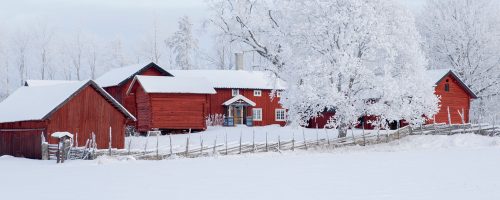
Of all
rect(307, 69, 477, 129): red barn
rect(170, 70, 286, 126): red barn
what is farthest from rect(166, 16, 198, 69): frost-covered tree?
rect(307, 69, 477, 129): red barn

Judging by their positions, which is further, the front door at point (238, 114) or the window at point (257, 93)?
the window at point (257, 93)

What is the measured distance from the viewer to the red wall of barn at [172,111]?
52.5m

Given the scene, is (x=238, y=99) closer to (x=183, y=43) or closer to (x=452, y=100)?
(x=452, y=100)

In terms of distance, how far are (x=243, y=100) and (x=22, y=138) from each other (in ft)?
82.2

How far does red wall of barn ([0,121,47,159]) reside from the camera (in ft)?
128

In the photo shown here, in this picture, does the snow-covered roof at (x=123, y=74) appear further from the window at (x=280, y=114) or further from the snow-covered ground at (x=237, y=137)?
the window at (x=280, y=114)

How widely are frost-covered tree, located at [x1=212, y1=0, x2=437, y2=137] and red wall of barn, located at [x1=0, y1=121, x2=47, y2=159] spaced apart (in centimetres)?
1579

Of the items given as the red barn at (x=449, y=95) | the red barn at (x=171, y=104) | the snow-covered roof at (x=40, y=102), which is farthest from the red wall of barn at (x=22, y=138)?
the red barn at (x=449, y=95)

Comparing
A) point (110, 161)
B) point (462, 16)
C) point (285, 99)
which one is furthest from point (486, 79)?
point (110, 161)

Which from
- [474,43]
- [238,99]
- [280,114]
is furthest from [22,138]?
[474,43]

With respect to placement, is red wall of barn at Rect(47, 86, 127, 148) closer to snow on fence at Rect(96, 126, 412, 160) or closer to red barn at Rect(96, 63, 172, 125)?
snow on fence at Rect(96, 126, 412, 160)

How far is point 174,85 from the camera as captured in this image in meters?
53.9

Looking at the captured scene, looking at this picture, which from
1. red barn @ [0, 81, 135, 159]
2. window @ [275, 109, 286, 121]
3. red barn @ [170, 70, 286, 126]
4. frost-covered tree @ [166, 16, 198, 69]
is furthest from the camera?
frost-covered tree @ [166, 16, 198, 69]

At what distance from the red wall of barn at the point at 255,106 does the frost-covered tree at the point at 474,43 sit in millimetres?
17437
